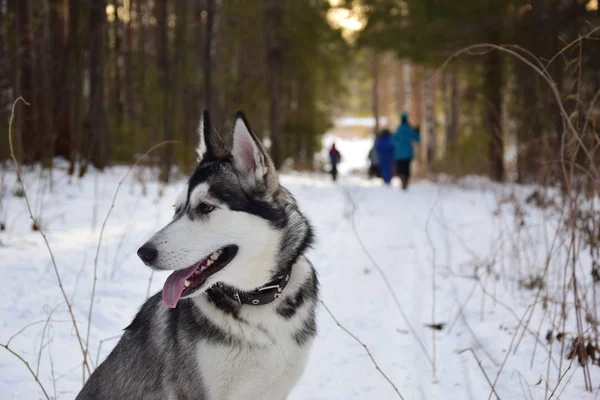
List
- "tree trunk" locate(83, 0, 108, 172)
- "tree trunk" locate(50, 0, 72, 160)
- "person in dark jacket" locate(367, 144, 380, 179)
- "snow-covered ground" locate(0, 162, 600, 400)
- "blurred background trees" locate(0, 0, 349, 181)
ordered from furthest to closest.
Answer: "person in dark jacket" locate(367, 144, 380, 179)
"tree trunk" locate(50, 0, 72, 160)
"tree trunk" locate(83, 0, 108, 172)
"blurred background trees" locate(0, 0, 349, 181)
"snow-covered ground" locate(0, 162, 600, 400)

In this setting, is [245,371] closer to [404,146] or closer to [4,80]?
[4,80]

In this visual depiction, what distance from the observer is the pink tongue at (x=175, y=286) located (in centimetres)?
258

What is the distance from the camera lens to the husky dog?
2.57m

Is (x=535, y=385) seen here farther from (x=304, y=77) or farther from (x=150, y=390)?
(x=304, y=77)

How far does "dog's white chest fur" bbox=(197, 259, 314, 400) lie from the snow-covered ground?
0.95m

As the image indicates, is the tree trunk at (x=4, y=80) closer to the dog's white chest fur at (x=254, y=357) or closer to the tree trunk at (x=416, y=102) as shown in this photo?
the dog's white chest fur at (x=254, y=357)

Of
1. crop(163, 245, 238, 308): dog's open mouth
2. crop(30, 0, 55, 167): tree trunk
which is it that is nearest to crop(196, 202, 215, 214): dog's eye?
crop(163, 245, 238, 308): dog's open mouth

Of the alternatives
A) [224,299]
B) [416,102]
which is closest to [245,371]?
[224,299]

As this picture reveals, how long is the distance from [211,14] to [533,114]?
8932 millimetres

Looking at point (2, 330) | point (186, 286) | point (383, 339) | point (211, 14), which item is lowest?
point (383, 339)

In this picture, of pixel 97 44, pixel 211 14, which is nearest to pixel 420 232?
pixel 97 44

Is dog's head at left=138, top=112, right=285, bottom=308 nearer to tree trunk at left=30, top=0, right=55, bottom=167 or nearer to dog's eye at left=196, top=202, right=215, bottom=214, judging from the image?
dog's eye at left=196, top=202, right=215, bottom=214

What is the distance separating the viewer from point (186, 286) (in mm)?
2629

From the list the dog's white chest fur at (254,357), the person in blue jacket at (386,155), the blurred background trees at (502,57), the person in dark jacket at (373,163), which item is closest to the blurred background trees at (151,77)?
the person in dark jacket at (373,163)
